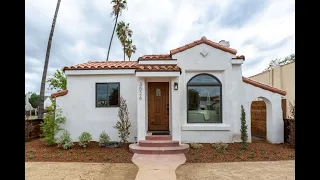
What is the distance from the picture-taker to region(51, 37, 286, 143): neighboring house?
1069 centimetres

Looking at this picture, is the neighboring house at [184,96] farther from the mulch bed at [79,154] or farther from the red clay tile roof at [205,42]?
the mulch bed at [79,154]

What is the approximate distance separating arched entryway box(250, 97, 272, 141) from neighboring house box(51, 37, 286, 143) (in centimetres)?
63

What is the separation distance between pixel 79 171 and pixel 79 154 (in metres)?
2.34

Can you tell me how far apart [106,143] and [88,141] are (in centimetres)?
84

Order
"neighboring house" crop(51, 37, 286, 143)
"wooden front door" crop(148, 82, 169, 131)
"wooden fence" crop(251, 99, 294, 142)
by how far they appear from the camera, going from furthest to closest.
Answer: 1. "wooden fence" crop(251, 99, 294, 142)
2. "wooden front door" crop(148, 82, 169, 131)
3. "neighboring house" crop(51, 37, 286, 143)

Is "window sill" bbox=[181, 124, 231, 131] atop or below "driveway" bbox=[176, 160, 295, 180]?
atop

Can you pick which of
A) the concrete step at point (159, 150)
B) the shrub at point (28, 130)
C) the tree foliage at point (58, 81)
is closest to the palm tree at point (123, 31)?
the tree foliage at point (58, 81)

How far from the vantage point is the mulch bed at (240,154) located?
819cm

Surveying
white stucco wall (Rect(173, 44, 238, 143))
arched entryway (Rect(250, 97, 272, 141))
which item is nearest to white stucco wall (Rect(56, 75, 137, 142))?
white stucco wall (Rect(173, 44, 238, 143))

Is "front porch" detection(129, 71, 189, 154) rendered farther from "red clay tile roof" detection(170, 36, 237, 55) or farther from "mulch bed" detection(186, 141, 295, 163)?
"red clay tile roof" detection(170, 36, 237, 55)

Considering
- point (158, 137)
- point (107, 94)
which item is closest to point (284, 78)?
point (158, 137)

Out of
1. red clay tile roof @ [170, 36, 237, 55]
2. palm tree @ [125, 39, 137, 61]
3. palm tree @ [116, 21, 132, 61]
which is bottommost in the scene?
red clay tile roof @ [170, 36, 237, 55]

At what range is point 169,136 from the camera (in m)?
10.0

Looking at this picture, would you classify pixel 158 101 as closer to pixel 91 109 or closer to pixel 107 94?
pixel 107 94
